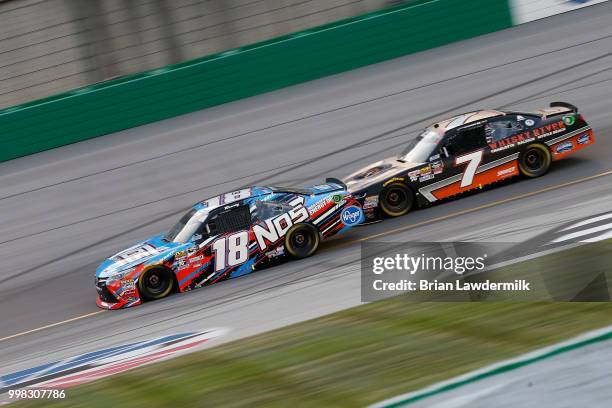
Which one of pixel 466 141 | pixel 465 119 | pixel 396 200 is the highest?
pixel 465 119

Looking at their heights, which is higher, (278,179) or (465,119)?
(465,119)

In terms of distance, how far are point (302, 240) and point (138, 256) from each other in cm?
253

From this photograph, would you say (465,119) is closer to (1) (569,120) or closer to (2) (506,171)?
(2) (506,171)

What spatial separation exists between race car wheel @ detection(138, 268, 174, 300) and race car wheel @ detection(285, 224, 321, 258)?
187 cm

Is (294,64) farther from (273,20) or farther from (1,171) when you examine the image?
(1,171)

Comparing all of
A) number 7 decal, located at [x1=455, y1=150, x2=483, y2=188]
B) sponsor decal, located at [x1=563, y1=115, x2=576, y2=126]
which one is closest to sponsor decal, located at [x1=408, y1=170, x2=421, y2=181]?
number 7 decal, located at [x1=455, y1=150, x2=483, y2=188]

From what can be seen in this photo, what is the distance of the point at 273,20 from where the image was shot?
25828 mm

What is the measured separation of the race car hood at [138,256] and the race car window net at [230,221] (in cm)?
56

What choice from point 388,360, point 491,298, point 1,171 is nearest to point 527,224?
point 491,298

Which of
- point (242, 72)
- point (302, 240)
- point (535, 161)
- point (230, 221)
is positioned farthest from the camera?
point (242, 72)

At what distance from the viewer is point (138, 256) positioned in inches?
515

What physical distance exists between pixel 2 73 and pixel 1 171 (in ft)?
13.2

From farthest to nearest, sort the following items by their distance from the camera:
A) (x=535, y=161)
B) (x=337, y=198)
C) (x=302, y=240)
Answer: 1. (x=535, y=161)
2. (x=337, y=198)
3. (x=302, y=240)

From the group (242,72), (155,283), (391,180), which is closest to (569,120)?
(391,180)
